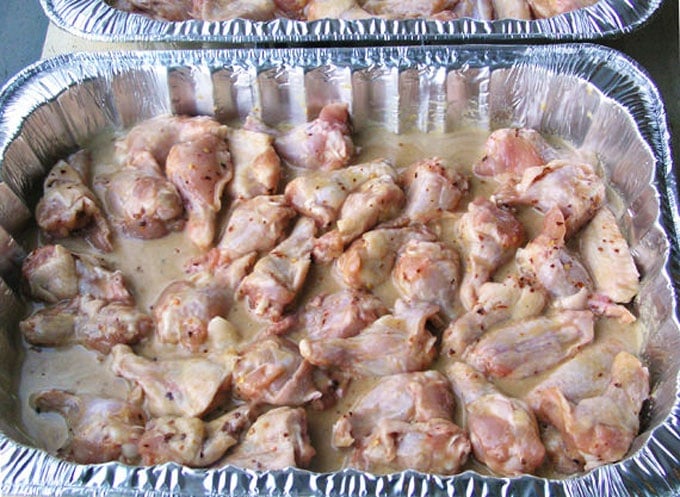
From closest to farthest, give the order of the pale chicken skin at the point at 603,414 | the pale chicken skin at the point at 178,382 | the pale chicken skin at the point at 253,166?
the pale chicken skin at the point at 603,414
the pale chicken skin at the point at 178,382
the pale chicken skin at the point at 253,166

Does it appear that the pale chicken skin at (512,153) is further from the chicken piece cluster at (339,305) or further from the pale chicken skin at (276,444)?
the pale chicken skin at (276,444)

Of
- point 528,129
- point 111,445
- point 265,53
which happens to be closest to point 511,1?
point 528,129

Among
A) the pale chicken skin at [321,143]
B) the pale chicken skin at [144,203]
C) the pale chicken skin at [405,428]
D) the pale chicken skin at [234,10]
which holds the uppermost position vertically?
the pale chicken skin at [234,10]

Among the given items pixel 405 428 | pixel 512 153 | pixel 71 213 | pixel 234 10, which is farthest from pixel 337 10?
pixel 405 428

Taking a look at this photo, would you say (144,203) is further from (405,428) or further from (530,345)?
(530,345)

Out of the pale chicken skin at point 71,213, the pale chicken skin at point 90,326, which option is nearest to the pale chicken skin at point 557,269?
the pale chicken skin at point 90,326

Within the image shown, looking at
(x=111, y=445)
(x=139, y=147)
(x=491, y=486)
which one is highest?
(x=139, y=147)

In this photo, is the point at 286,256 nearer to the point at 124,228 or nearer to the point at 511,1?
the point at 124,228
